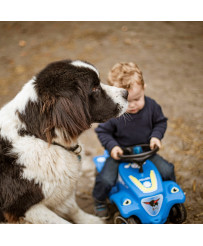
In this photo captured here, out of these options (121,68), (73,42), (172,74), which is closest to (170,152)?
(121,68)

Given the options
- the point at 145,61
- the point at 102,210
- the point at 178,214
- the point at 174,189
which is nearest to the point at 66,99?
the point at 174,189

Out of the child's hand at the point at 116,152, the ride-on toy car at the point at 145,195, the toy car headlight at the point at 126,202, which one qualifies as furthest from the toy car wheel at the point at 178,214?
the child's hand at the point at 116,152

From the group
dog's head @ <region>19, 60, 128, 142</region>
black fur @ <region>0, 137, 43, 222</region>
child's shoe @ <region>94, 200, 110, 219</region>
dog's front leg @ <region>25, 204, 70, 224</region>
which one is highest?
dog's head @ <region>19, 60, 128, 142</region>

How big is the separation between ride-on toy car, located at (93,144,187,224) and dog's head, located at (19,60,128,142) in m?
0.55

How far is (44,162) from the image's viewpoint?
6.14 ft

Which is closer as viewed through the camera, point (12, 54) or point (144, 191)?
point (144, 191)

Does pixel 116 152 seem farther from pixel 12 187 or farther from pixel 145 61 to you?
pixel 145 61

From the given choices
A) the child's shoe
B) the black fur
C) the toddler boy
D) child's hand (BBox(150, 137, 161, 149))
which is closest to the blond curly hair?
the toddler boy

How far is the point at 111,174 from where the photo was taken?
238cm

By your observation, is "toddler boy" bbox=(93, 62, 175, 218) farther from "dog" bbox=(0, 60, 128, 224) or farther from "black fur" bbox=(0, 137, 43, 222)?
"black fur" bbox=(0, 137, 43, 222)

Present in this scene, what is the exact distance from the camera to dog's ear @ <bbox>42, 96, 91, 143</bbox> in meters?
1.69

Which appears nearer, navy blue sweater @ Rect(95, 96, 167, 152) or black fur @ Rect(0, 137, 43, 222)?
black fur @ Rect(0, 137, 43, 222)

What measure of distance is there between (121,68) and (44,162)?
1.10m

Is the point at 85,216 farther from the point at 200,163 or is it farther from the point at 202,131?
the point at 202,131
